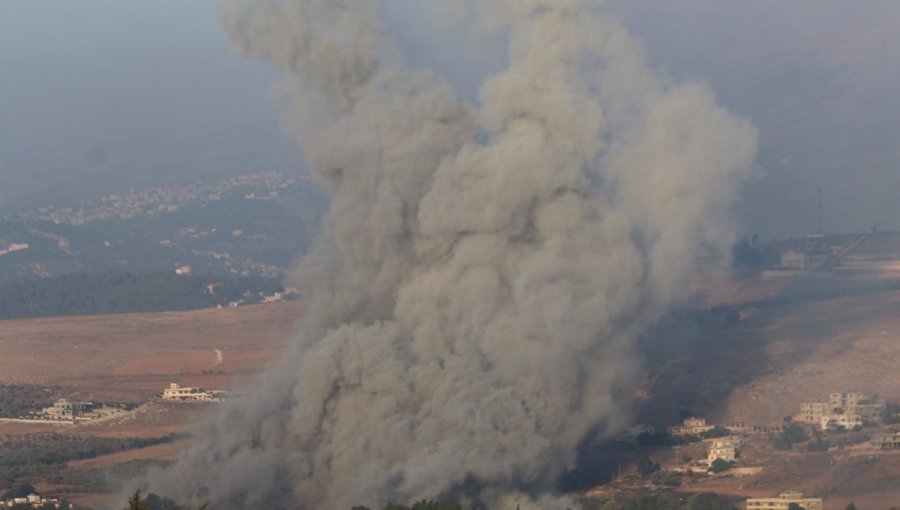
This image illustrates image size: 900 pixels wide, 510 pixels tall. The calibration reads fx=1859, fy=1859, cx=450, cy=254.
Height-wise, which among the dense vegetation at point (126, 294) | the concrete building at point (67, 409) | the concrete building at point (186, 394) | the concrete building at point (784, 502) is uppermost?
the dense vegetation at point (126, 294)

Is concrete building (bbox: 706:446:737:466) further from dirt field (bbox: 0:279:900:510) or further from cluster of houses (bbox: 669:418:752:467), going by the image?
dirt field (bbox: 0:279:900:510)

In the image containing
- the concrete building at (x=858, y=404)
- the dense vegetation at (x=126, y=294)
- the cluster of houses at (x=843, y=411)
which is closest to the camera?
the cluster of houses at (x=843, y=411)

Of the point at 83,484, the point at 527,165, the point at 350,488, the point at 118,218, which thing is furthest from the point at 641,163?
the point at 118,218

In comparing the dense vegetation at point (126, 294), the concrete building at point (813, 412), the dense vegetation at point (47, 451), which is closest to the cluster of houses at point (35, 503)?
the dense vegetation at point (47, 451)

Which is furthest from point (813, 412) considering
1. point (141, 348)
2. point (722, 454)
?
point (141, 348)

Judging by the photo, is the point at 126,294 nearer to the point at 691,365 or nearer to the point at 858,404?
the point at 691,365

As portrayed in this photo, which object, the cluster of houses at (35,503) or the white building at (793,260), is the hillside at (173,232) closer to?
the white building at (793,260)

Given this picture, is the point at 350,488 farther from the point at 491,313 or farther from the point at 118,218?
the point at 118,218
